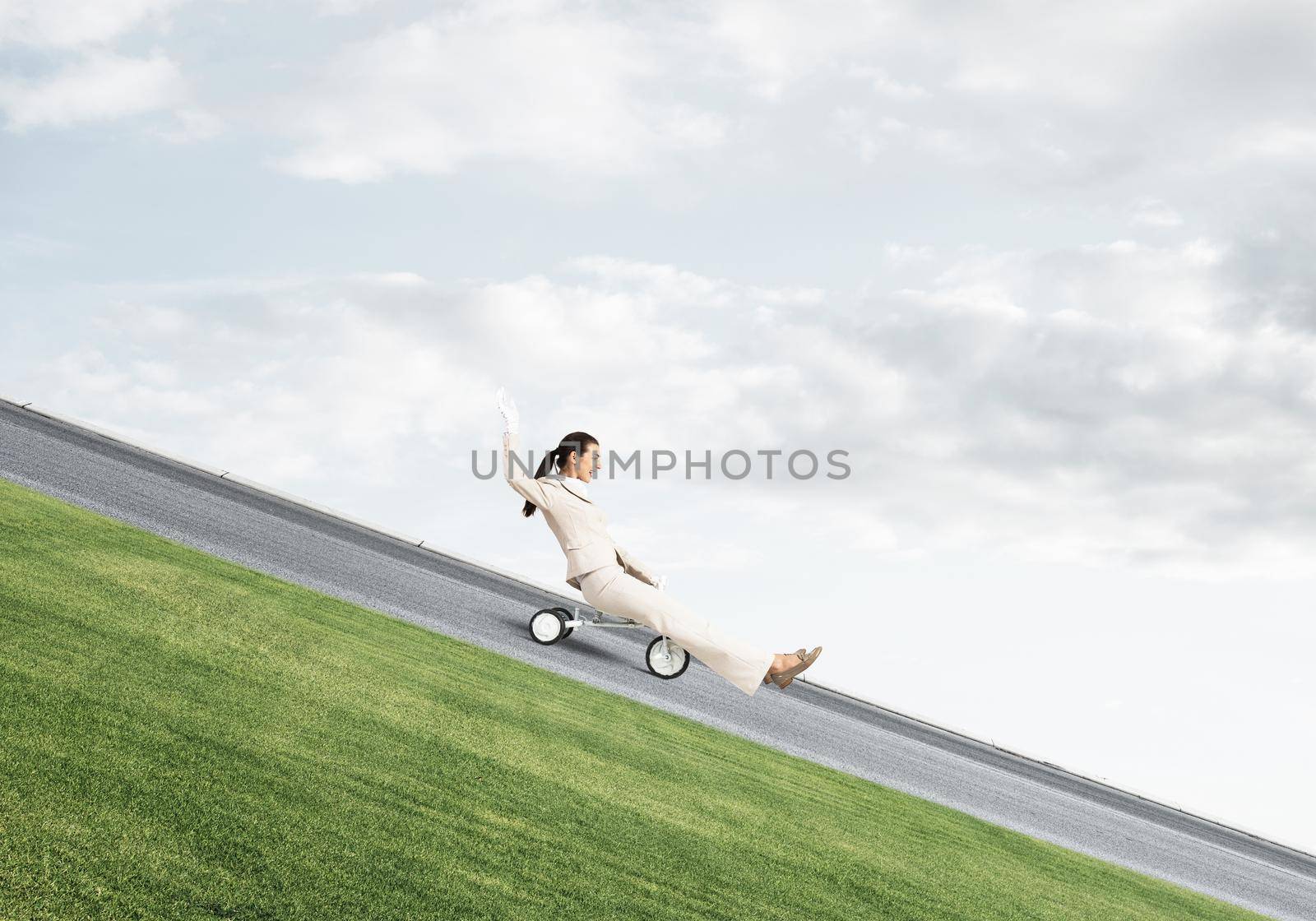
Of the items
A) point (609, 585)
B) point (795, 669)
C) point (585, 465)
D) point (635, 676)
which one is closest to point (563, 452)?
point (585, 465)

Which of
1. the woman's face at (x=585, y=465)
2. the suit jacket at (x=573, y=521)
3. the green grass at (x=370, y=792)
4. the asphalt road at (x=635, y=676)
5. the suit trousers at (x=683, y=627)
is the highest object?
the woman's face at (x=585, y=465)

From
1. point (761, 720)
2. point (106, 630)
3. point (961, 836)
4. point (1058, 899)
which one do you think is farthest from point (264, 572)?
point (1058, 899)

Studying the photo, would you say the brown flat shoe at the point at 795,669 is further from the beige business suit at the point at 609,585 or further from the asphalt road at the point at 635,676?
the asphalt road at the point at 635,676

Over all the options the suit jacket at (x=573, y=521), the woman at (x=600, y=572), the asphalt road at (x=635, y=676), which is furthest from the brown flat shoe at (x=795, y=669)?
the asphalt road at (x=635, y=676)

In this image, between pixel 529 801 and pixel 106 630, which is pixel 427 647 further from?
pixel 529 801

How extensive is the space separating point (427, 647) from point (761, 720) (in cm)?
416

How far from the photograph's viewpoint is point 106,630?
5688mm

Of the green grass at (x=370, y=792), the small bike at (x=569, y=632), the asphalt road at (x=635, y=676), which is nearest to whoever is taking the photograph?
the green grass at (x=370, y=792)

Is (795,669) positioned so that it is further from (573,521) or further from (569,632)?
(569,632)

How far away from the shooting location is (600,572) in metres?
6.02

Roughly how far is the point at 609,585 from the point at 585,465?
0.76m

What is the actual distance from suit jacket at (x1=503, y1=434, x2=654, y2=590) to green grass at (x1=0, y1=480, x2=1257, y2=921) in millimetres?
1180

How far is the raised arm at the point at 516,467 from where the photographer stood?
5.74 metres

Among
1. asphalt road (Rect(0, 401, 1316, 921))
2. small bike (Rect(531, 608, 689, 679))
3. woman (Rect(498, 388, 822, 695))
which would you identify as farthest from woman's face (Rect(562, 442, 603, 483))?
small bike (Rect(531, 608, 689, 679))
